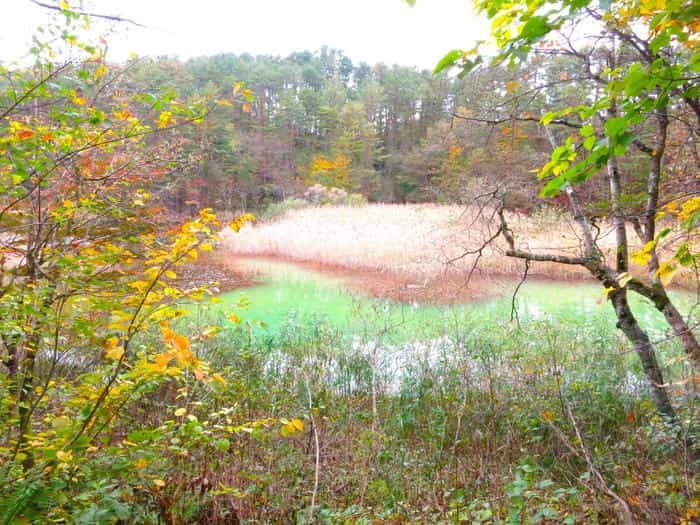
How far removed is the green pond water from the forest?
137 mm

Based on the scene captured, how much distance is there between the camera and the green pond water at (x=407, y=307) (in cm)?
613

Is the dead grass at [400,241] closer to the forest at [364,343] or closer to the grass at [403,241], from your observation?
the grass at [403,241]

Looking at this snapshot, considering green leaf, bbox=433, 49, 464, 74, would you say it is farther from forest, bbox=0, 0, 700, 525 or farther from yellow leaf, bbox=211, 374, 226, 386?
yellow leaf, bbox=211, 374, 226, 386

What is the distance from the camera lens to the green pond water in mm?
6129

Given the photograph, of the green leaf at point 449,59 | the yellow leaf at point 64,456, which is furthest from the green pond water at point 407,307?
the green leaf at point 449,59

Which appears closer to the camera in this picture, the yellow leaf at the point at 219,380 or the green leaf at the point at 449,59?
the green leaf at the point at 449,59

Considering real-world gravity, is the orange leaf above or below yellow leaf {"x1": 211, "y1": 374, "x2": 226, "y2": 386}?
above

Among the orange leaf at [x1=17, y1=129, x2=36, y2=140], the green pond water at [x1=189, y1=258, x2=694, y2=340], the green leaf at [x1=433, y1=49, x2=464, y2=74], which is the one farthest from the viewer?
the green pond water at [x1=189, y1=258, x2=694, y2=340]

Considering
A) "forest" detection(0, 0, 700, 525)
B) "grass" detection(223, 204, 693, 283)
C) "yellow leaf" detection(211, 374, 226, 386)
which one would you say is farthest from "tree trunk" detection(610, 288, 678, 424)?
"grass" detection(223, 204, 693, 283)

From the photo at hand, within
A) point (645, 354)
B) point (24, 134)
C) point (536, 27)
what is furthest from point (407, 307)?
point (536, 27)

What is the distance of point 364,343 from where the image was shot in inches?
200

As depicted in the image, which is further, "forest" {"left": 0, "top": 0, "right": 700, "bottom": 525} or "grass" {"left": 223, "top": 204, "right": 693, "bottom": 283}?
"grass" {"left": 223, "top": 204, "right": 693, "bottom": 283}

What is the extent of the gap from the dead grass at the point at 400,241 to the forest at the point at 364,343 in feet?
6.87

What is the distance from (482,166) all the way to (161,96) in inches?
206
